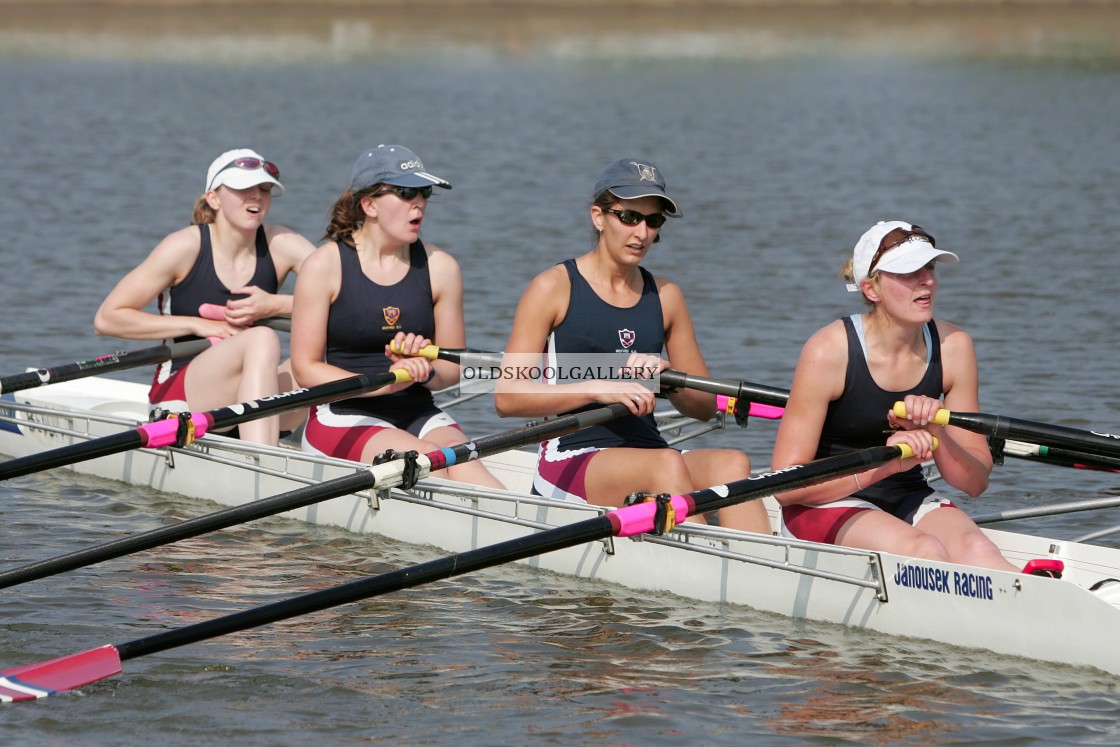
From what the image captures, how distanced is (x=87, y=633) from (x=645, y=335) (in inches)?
101

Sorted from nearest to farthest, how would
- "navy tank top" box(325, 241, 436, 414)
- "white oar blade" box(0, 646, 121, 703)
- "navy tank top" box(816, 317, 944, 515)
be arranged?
"white oar blade" box(0, 646, 121, 703) < "navy tank top" box(816, 317, 944, 515) < "navy tank top" box(325, 241, 436, 414)

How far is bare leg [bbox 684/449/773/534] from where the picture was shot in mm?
6508

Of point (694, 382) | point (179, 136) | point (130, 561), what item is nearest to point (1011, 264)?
point (694, 382)

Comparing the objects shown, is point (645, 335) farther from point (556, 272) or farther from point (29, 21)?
point (29, 21)

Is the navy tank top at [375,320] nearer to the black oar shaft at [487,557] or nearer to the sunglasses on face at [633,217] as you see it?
the sunglasses on face at [633,217]

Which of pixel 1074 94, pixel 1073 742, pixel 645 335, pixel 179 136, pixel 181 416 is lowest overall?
pixel 1073 742

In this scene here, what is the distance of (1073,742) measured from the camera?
536cm

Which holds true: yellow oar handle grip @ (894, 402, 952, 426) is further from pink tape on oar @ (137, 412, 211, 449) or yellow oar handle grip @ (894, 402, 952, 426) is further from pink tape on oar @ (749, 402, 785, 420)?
pink tape on oar @ (137, 412, 211, 449)

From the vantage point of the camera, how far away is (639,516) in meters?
5.89

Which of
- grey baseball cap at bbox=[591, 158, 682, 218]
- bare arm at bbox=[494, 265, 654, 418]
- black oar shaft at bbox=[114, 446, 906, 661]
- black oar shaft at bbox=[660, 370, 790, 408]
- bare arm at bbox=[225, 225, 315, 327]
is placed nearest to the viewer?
black oar shaft at bbox=[114, 446, 906, 661]

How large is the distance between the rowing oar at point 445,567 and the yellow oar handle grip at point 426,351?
189cm

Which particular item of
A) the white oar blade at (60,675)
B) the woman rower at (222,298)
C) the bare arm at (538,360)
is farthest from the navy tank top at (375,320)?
the white oar blade at (60,675)

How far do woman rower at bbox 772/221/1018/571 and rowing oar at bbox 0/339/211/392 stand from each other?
357 cm

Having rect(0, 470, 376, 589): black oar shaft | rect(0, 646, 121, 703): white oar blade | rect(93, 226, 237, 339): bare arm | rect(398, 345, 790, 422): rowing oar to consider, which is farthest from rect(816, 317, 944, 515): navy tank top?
rect(93, 226, 237, 339): bare arm
